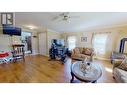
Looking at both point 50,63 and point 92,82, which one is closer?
point 92,82

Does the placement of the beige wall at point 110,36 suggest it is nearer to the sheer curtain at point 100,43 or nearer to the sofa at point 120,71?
the sheer curtain at point 100,43

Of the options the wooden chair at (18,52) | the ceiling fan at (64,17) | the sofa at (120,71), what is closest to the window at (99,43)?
the sofa at (120,71)

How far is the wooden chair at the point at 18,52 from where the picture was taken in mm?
1458

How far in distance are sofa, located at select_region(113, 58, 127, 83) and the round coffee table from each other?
0.77 ft

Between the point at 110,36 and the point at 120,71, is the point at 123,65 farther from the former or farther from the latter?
the point at 110,36

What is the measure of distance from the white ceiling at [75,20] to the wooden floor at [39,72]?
56 cm

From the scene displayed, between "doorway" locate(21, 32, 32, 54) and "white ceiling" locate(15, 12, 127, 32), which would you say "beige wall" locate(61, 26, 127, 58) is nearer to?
"white ceiling" locate(15, 12, 127, 32)

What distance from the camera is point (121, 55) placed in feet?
4.30

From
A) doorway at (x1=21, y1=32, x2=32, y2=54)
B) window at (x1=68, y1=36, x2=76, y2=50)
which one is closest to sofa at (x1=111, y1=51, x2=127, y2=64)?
window at (x1=68, y1=36, x2=76, y2=50)

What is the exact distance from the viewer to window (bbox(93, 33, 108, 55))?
4.54 ft
